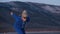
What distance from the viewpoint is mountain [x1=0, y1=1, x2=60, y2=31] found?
10.6 m

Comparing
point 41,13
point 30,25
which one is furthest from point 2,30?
point 41,13

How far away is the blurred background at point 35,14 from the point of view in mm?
10578

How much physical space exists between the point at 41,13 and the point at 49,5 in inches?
21.5

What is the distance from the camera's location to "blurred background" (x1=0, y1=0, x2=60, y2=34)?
10578 mm

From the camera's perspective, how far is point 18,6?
10.8 m

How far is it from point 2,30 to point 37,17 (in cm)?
170

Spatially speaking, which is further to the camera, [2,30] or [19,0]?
[19,0]

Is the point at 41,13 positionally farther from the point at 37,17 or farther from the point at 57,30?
the point at 57,30

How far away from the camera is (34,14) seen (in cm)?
1092

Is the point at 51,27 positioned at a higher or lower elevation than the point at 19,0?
lower

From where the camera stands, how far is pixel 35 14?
35.8 feet

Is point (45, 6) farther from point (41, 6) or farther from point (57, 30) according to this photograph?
point (57, 30)

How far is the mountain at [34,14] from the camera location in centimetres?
1060

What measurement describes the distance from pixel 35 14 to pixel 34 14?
0.15ft
